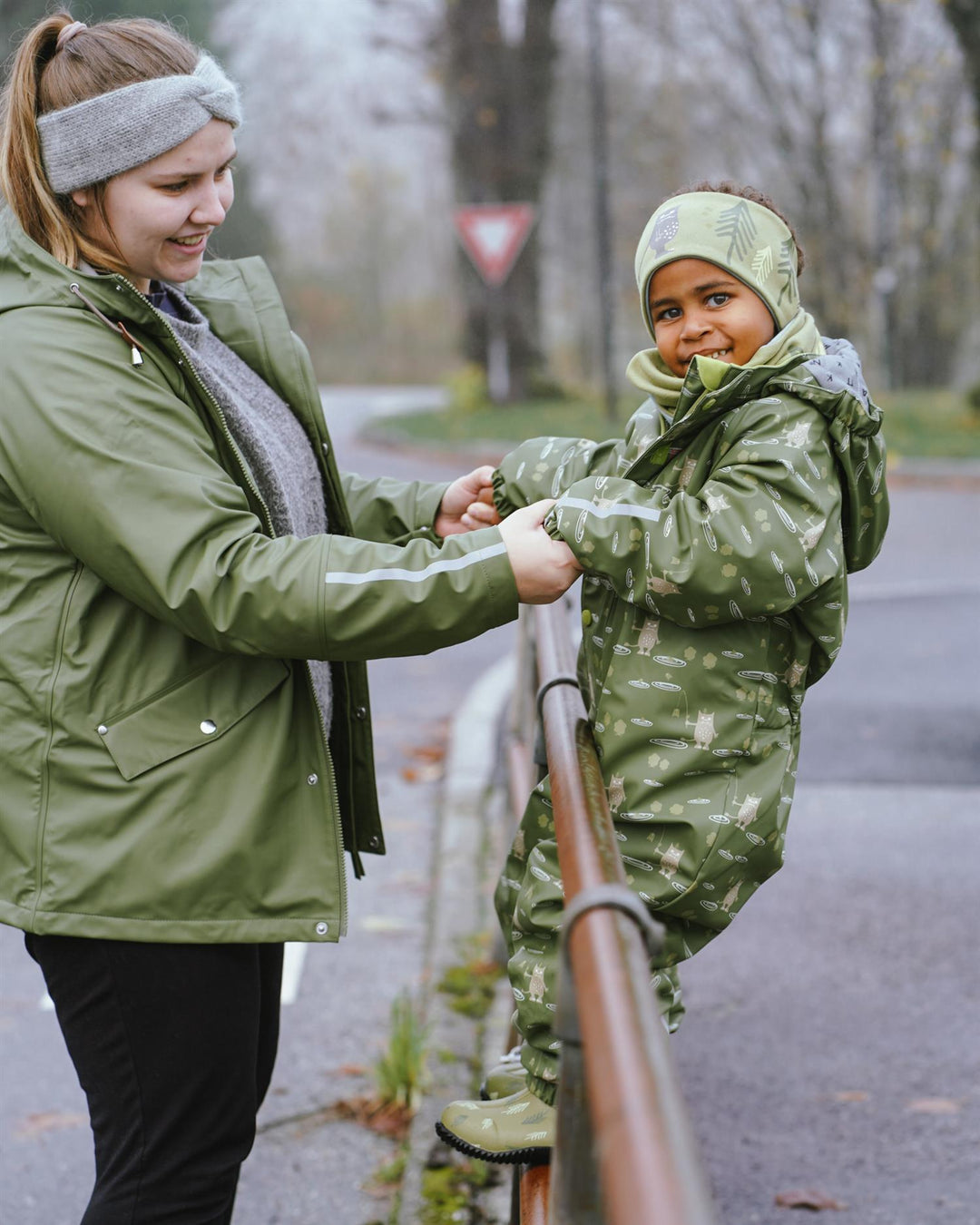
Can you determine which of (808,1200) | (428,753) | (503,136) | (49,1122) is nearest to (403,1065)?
(49,1122)

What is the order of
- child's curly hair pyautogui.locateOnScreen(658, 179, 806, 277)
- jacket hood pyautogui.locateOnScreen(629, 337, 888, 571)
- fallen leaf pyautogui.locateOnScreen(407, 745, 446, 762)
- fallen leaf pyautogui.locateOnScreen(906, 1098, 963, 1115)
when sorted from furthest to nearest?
fallen leaf pyautogui.locateOnScreen(407, 745, 446, 762), fallen leaf pyautogui.locateOnScreen(906, 1098, 963, 1115), child's curly hair pyautogui.locateOnScreen(658, 179, 806, 277), jacket hood pyautogui.locateOnScreen(629, 337, 888, 571)

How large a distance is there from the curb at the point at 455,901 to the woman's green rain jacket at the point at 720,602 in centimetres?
135

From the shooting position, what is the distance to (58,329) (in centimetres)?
204

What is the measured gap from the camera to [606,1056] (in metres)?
1.17

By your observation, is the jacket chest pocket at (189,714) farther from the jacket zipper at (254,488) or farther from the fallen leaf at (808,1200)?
the fallen leaf at (808,1200)

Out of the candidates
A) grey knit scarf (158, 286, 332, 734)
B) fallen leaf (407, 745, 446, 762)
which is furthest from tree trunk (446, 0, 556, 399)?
grey knit scarf (158, 286, 332, 734)

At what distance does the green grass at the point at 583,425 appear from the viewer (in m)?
16.7

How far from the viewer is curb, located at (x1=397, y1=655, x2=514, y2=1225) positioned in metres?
3.44

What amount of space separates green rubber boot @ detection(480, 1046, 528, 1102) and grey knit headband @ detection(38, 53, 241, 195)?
1.52 meters

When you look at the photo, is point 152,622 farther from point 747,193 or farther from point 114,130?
point 747,193

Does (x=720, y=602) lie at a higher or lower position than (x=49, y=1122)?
higher

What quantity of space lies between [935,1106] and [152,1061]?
2.16 metres

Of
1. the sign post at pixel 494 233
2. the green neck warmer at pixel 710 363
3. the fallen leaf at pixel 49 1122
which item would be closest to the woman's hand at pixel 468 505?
the green neck warmer at pixel 710 363

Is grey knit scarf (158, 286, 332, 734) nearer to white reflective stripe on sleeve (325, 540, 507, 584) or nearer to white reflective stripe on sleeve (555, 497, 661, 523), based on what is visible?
white reflective stripe on sleeve (325, 540, 507, 584)
